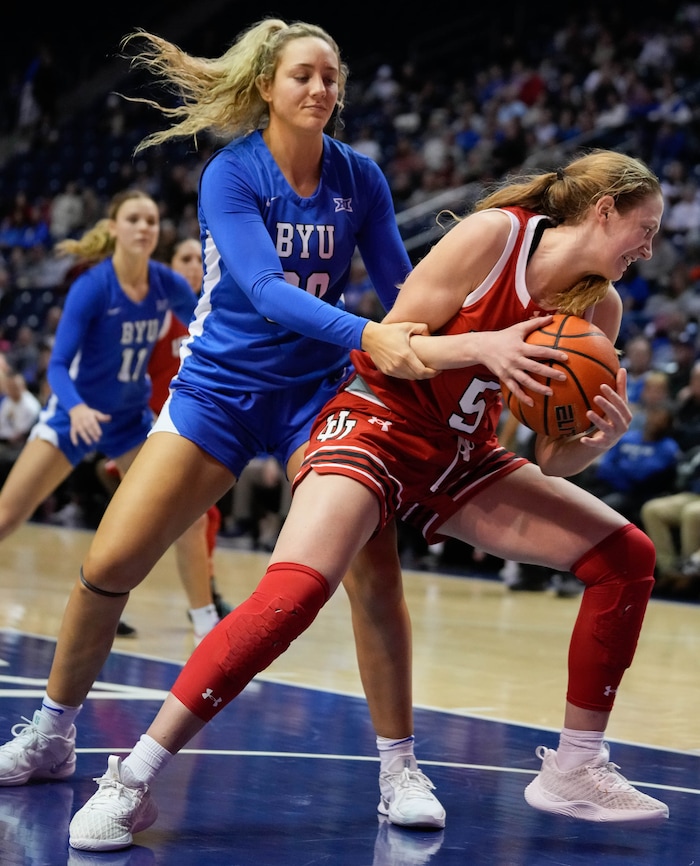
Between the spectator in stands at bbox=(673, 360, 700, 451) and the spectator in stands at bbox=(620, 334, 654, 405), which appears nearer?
the spectator in stands at bbox=(673, 360, 700, 451)

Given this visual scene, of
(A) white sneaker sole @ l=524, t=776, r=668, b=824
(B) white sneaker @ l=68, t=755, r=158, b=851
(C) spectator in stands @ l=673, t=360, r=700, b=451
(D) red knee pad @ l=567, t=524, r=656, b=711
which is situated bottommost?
(B) white sneaker @ l=68, t=755, r=158, b=851

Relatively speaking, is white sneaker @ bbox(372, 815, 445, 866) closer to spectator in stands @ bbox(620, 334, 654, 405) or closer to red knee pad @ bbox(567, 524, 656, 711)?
red knee pad @ bbox(567, 524, 656, 711)

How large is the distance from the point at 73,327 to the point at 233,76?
243cm

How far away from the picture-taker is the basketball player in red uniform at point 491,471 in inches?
109

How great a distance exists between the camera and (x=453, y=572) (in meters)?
9.69

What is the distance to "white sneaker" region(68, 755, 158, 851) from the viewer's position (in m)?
2.68

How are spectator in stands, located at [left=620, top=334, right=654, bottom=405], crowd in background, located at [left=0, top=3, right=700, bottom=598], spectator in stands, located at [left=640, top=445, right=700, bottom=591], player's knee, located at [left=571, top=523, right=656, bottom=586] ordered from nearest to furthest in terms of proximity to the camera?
player's knee, located at [left=571, top=523, right=656, bottom=586] → spectator in stands, located at [left=640, top=445, right=700, bottom=591] → spectator in stands, located at [left=620, top=334, right=654, bottom=405] → crowd in background, located at [left=0, top=3, right=700, bottom=598]

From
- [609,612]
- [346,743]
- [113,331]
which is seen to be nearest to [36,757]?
[346,743]

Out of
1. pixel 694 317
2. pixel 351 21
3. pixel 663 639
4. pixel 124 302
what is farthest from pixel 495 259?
pixel 351 21

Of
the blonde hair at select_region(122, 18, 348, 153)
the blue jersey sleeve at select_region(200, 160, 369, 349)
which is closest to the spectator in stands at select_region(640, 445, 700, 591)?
the blonde hair at select_region(122, 18, 348, 153)

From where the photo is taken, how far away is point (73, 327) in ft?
18.4

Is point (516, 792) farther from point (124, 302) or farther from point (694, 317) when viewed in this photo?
point (694, 317)

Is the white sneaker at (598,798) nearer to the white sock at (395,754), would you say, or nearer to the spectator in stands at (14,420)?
A: the white sock at (395,754)

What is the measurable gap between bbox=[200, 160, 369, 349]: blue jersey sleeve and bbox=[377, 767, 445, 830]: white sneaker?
3.55ft
